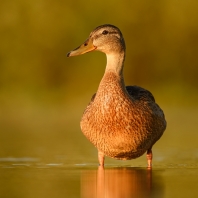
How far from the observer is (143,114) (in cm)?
999

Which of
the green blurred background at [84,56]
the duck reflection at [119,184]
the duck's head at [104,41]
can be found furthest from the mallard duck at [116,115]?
the green blurred background at [84,56]

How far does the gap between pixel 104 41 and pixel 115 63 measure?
29cm

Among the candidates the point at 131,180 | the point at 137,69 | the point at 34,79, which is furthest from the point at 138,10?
the point at 131,180

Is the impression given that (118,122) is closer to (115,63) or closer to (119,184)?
(115,63)

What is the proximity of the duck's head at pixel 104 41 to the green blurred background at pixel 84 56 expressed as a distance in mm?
7125

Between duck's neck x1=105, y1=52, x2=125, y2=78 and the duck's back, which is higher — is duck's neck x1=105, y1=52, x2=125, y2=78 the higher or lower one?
the higher one

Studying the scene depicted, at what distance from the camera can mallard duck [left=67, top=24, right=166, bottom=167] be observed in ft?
31.9

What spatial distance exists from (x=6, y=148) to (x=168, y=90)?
8.49 meters

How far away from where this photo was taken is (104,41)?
10.2m

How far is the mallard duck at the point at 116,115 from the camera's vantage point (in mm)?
9727

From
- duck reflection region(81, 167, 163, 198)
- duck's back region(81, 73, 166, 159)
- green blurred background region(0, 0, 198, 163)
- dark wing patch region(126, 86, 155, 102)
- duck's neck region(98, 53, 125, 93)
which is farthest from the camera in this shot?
green blurred background region(0, 0, 198, 163)

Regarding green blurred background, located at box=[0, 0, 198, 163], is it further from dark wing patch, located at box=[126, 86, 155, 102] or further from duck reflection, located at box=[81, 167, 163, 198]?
duck reflection, located at box=[81, 167, 163, 198]

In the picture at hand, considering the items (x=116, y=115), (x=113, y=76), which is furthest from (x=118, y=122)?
(x=113, y=76)

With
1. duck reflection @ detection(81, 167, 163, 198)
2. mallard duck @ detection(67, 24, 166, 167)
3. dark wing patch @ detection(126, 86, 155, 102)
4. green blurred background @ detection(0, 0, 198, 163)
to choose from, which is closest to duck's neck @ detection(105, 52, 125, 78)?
mallard duck @ detection(67, 24, 166, 167)
